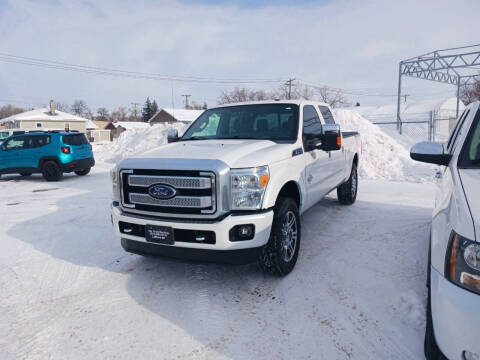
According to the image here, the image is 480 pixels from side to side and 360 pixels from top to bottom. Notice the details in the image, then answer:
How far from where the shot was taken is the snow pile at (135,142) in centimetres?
1867

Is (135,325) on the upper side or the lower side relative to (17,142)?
lower

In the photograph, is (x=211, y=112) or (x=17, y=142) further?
(x=17, y=142)

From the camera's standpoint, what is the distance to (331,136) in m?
4.30

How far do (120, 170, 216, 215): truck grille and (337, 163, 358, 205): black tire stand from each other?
4140 millimetres

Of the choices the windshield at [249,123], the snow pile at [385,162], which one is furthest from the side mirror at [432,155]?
the snow pile at [385,162]

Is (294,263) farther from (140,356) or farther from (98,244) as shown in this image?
(98,244)

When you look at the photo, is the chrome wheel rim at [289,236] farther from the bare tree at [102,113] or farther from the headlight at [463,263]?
the bare tree at [102,113]

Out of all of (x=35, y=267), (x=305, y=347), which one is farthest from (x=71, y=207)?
(x=305, y=347)

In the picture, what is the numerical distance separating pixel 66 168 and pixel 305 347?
1103cm

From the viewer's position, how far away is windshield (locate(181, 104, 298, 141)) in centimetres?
440

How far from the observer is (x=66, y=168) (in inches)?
452

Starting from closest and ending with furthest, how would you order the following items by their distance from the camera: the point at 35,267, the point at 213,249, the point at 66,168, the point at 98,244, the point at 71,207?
the point at 213,249 < the point at 35,267 < the point at 98,244 < the point at 71,207 < the point at 66,168

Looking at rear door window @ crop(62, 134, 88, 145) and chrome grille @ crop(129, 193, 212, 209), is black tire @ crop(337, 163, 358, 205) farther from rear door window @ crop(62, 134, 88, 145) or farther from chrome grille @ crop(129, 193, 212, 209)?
rear door window @ crop(62, 134, 88, 145)

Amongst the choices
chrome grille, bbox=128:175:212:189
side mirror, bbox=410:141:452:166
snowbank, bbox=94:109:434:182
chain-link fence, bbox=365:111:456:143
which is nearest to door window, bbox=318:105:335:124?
snowbank, bbox=94:109:434:182
